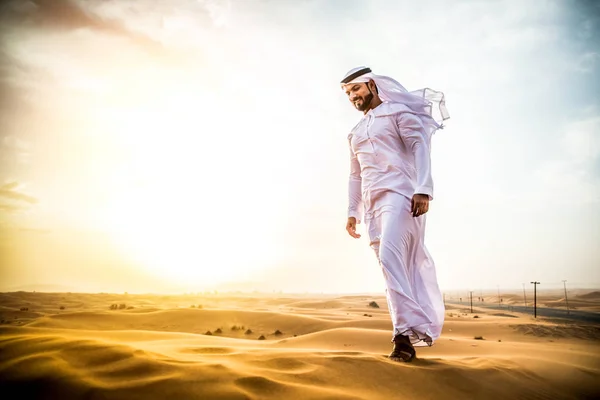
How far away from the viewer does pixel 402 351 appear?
2.96 meters

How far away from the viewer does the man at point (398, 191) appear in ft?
10.5

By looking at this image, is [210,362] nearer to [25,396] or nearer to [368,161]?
[25,396]

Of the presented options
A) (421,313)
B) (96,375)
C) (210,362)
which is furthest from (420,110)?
(96,375)

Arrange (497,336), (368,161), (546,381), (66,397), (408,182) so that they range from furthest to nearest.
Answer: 1. (497,336)
2. (368,161)
3. (408,182)
4. (546,381)
5. (66,397)

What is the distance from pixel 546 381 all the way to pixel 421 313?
101cm

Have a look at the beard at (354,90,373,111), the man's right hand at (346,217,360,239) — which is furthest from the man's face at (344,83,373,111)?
the man's right hand at (346,217,360,239)

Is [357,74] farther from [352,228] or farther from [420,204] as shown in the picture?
[352,228]

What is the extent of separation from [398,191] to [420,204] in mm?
314

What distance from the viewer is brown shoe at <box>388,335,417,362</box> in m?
2.88

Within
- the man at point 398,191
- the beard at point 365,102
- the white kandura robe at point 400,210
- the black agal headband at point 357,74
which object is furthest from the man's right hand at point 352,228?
the black agal headband at point 357,74

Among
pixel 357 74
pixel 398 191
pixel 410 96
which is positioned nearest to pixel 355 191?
pixel 398 191

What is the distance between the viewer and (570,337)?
5.80m

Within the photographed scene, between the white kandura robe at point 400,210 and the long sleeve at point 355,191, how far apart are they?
188 millimetres

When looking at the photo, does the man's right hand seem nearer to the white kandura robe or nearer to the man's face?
the white kandura robe
